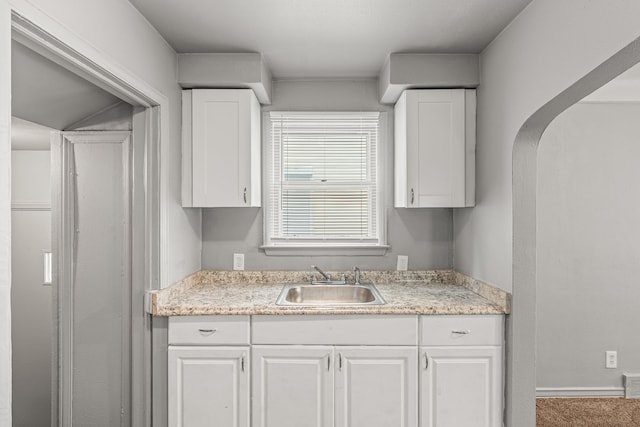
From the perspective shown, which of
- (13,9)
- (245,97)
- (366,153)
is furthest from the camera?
(366,153)

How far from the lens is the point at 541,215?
3.21 meters

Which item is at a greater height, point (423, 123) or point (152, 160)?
point (423, 123)

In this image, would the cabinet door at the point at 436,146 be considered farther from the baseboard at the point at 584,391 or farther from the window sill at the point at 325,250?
the baseboard at the point at 584,391

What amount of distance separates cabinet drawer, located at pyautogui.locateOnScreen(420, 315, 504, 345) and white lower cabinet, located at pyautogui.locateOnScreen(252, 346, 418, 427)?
5.4 inches

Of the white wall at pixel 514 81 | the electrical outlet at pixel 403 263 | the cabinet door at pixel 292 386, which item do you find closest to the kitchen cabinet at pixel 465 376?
the white wall at pixel 514 81

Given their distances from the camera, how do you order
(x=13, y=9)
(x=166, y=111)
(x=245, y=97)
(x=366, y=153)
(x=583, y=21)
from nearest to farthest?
(x=13, y=9), (x=583, y=21), (x=166, y=111), (x=245, y=97), (x=366, y=153)

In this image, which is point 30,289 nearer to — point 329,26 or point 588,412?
point 329,26

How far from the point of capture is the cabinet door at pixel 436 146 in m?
2.66

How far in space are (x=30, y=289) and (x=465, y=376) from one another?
12.1ft

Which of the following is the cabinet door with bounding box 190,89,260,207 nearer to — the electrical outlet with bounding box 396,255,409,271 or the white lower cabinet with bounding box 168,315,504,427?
the white lower cabinet with bounding box 168,315,504,427

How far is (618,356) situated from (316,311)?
8.16 ft

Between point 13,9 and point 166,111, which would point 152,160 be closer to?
point 166,111

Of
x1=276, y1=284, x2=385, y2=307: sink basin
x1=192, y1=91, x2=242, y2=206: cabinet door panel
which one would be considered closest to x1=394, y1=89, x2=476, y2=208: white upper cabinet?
Answer: x1=276, y1=284, x2=385, y2=307: sink basin

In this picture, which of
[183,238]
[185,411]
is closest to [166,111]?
[183,238]
